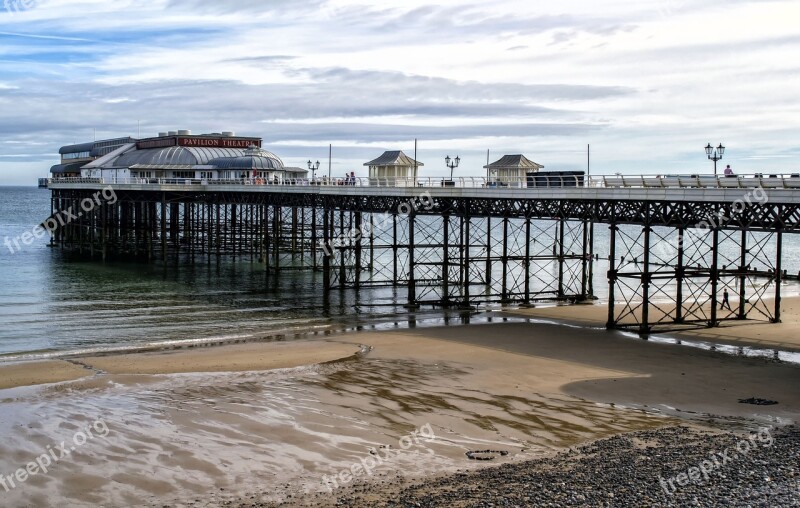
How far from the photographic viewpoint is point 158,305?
127ft

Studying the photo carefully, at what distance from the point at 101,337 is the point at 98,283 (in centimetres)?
1767

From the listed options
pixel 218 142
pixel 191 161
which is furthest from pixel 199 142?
pixel 191 161

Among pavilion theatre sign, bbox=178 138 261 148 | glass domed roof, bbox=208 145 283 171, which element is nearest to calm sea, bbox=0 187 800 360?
glass domed roof, bbox=208 145 283 171

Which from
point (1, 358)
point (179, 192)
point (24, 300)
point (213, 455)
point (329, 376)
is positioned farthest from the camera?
point (179, 192)

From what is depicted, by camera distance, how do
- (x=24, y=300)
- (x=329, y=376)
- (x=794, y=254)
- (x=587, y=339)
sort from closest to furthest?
(x=329, y=376), (x=587, y=339), (x=24, y=300), (x=794, y=254)

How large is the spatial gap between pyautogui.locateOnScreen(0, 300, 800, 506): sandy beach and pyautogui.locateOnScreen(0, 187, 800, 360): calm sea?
3836 mm

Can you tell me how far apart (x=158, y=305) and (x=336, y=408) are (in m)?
21.2

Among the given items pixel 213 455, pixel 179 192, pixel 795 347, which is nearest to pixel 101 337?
pixel 213 455

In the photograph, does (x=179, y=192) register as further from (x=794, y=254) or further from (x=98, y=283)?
(x=794, y=254)

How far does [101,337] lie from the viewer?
99.8ft

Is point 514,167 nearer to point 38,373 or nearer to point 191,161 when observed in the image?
point 38,373

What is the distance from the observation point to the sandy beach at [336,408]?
49.9ft

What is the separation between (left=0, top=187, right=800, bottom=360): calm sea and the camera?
30797 mm

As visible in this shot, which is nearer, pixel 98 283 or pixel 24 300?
pixel 24 300
